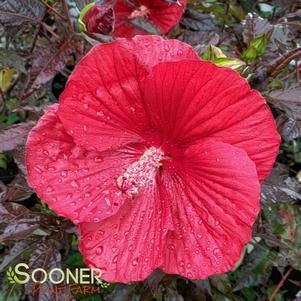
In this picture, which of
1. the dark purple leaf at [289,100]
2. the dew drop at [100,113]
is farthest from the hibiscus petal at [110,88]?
the dark purple leaf at [289,100]

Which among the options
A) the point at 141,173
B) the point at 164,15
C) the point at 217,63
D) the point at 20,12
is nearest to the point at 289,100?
the point at 217,63

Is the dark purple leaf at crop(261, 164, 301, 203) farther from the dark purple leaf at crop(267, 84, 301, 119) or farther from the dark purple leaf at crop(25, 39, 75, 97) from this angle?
the dark purple leaf at crop(25, 39, 75, 97)

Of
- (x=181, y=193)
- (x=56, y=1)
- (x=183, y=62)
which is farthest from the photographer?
(x=56, y=1)

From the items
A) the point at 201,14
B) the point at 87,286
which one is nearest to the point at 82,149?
the point at 87,286

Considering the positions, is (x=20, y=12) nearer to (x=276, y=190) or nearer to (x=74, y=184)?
(x=74, y=184)

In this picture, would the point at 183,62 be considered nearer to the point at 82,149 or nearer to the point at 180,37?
the point at 82,149

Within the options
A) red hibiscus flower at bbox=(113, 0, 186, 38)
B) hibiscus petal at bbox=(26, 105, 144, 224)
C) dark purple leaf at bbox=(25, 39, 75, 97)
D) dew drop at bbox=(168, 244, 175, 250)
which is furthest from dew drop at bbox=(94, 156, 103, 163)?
red hibiscus flower at bbox=(113, 0, 186, 38)

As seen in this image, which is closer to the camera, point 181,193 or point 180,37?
point 181,193

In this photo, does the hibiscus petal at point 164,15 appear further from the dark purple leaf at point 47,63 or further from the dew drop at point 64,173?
the dew drop at point 64,173
